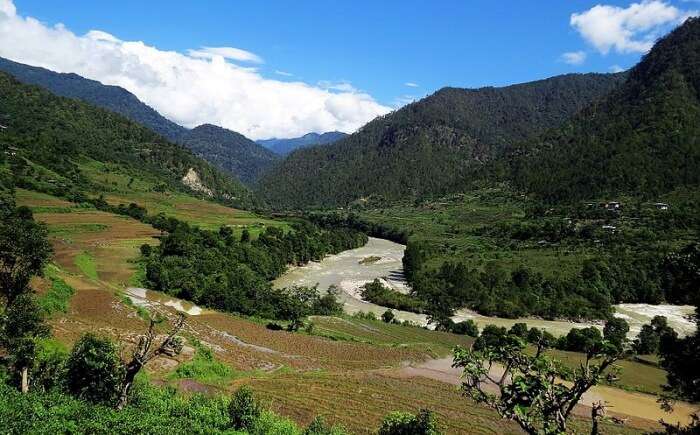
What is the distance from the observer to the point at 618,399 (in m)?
49.8

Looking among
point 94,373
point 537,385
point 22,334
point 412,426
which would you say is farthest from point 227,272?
point 537,385

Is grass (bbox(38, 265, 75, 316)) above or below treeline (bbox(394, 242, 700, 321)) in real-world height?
below

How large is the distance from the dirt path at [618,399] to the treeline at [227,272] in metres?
18.9

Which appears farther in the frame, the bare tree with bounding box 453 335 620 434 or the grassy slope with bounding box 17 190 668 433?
the grassy slope with bounding box 17 190 668 433

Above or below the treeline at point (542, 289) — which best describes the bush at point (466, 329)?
below

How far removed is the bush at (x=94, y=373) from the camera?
84.9 feet

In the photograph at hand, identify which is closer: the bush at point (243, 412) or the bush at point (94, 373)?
the bush at point (94, 373)

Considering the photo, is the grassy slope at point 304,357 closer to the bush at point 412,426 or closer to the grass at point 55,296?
the grass at point 55,296

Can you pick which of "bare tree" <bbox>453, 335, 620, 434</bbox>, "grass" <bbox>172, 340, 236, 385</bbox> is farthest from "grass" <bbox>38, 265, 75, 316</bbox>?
"bare tree" <bbox>453, 335, 620, 434</bbox>

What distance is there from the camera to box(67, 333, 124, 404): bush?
84.9ft

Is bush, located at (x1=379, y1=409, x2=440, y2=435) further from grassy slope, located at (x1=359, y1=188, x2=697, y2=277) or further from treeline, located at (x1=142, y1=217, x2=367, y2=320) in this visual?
grassy slope, located at (x1=359, y1=188, x2=697, y2=277)

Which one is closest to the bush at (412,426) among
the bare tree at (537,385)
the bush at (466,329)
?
the bare tree at (537,385)

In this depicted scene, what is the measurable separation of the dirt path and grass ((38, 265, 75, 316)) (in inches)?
1294

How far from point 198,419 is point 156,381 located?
11.4 m
